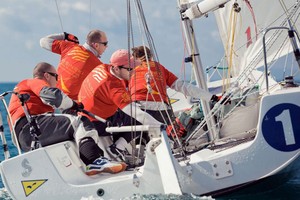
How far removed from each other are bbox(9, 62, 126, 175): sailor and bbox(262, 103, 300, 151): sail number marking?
1.21 meters

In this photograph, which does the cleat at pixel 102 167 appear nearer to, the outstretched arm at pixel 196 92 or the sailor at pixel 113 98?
the sailor at pixel 113 98

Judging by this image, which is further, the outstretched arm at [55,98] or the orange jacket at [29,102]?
the orange jacket at [29,102]

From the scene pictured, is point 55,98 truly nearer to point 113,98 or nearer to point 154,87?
point 113,98

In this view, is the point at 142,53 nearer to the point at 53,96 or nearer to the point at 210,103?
the point at 210,103

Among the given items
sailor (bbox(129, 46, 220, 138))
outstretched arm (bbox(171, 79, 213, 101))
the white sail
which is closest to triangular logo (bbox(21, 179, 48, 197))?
sailor (bbox(129, 46, 220, 138))

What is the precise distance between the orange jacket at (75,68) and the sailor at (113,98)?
90 cm

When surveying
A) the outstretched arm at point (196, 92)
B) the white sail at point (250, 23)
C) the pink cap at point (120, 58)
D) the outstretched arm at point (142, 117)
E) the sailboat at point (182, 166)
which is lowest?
the sailboat at point (182, 166)

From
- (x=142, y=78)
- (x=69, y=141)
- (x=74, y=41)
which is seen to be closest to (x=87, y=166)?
(x=69, y=141)

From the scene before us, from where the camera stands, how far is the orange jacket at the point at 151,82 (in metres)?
5.03

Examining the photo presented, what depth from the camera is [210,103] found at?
5.71 m

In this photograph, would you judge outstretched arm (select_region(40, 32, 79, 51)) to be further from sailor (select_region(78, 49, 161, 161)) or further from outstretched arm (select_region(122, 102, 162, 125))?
outstretched arm (select_region(122, 102, 162, 125))

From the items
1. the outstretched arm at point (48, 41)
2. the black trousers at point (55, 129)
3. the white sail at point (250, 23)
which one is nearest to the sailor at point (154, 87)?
the black trousers at point (55, 129)

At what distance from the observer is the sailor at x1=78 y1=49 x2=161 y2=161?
15.4 ft

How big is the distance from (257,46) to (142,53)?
2644 mm
